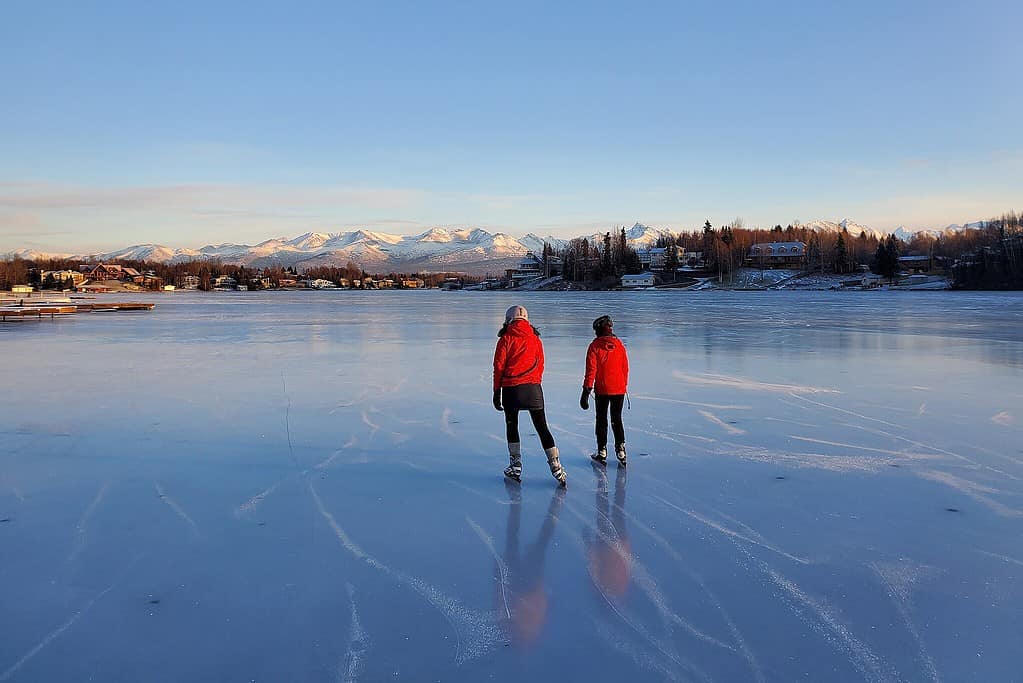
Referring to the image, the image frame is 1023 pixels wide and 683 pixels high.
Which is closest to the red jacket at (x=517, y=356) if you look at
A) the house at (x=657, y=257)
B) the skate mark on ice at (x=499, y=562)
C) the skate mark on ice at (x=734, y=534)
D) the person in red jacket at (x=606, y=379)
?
the person in red jacket at (x=606, y=379)

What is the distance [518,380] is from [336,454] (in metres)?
1.82

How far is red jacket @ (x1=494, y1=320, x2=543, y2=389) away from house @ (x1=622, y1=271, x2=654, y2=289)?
115 m

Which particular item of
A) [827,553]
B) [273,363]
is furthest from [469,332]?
[827,553]

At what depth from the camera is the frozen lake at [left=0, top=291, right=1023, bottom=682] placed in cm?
295

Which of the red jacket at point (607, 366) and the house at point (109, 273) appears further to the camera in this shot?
the house at point (109, 273)

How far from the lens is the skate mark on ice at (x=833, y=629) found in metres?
2.80

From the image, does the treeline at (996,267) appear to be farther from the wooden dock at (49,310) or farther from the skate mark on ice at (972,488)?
the skate mark on ice at (972,488)

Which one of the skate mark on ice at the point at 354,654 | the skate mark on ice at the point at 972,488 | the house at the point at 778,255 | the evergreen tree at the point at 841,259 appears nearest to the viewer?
the skate mark on ice at the point at 354,654

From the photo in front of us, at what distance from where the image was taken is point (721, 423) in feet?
24.5

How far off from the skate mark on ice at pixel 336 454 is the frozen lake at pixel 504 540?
4 centimetres

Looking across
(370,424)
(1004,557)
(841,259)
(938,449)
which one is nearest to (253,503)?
(370,424)

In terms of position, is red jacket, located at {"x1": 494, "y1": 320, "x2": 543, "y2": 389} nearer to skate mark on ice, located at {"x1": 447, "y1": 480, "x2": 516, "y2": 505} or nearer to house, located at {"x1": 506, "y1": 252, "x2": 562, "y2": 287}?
skate mark on ice, located at {"x1": 447, "y1": 480, "x2": 516, "y2": 505}

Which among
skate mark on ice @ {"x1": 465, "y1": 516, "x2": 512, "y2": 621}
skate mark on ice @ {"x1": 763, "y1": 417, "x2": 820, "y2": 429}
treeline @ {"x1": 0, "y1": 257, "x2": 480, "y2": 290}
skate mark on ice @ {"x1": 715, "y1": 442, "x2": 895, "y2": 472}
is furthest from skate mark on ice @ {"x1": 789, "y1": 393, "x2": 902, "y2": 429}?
treeline @ {"x1": 0, "y1": 257, "x2": 480, "y2": 290}

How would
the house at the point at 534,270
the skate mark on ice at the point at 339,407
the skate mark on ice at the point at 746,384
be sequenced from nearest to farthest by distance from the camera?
1. the skate mark on ice at the point at 339,407
2. the skate mark on ice at the point at 746,384
3. the house at the point at 534,270
